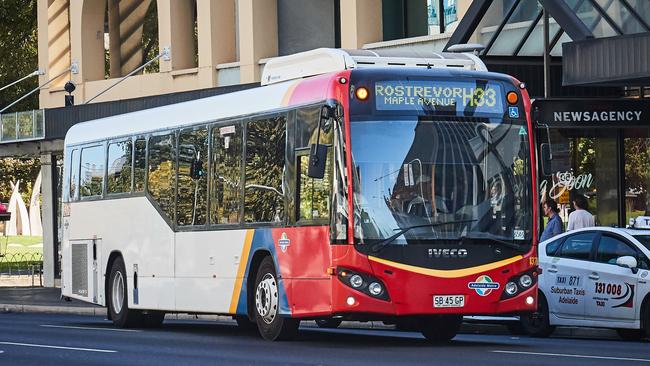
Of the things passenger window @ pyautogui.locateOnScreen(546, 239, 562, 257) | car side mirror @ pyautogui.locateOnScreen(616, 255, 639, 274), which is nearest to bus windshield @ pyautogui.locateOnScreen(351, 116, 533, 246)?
car side mirror @ pyautogui.locateOnScreen(616, 255, 639, 274)

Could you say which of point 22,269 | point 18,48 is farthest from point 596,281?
point 18,48

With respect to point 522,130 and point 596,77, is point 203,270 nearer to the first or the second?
point 522,130

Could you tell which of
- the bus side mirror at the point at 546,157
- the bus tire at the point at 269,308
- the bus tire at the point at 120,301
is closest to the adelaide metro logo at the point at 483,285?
the bus side mirror at the point at 546,157

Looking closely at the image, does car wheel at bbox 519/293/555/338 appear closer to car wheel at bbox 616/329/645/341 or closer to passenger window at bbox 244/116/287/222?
car wheel at bbox 616/329/645/341

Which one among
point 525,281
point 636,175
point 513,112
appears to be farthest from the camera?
point 636,175

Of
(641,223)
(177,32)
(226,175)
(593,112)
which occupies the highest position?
(177,32)

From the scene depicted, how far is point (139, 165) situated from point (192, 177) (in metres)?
2.29

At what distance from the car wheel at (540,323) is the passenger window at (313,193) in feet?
15.4

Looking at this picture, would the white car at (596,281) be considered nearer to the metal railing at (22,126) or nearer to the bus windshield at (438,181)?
the bus windshield at (438,181)

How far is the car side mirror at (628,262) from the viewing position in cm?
2056

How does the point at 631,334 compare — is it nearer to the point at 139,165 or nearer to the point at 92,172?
the point at 139,165

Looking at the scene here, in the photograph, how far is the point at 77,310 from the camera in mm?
32781

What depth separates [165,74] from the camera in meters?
43.8

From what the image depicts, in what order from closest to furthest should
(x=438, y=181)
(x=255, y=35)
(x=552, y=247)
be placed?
(x=438, y=181), (x=552, y=247), (x=255, y=35)
